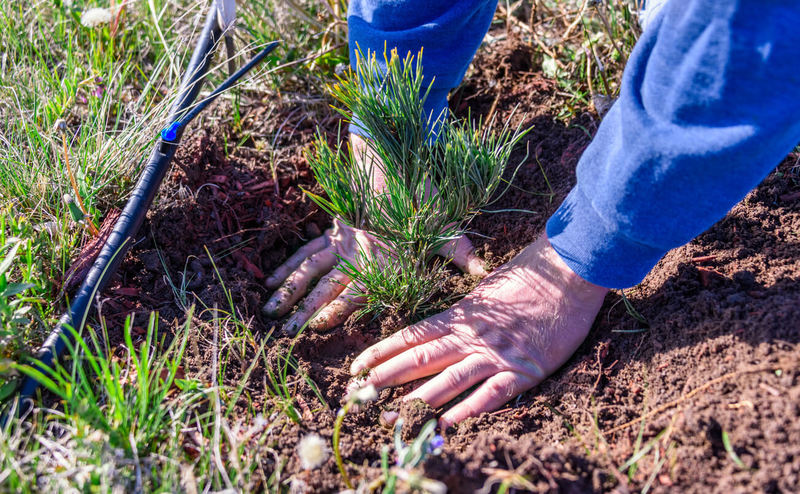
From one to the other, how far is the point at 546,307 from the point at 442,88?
78 cm

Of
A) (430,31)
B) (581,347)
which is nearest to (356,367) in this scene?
(581,347)

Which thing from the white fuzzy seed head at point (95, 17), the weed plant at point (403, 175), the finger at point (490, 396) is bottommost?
the finger at point (490, 396)

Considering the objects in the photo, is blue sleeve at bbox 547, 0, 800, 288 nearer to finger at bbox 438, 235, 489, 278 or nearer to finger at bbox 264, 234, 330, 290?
finger at bbox 438, 235, 489, 278

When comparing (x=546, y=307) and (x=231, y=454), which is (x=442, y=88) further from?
(x=231, y=454)

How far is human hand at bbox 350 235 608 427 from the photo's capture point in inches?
59.0

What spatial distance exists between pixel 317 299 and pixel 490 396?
2.11 feet

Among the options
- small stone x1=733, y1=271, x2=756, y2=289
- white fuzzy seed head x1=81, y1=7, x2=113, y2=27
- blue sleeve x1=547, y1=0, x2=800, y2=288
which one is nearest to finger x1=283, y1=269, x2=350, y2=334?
blue sleeve x1=547, y1=0, x2=800, y2=288

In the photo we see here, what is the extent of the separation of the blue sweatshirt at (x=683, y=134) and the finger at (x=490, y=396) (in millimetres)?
341

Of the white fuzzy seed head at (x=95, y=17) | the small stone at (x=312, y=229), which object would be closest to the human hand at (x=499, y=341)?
the small stone at (x=312, y=229)

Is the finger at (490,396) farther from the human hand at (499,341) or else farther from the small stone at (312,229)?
the small stone at (312,229)

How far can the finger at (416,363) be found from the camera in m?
1.54

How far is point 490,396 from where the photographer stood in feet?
4.82

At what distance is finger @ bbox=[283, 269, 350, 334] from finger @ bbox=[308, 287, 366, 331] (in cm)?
4

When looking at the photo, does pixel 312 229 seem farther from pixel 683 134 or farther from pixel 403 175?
pixel 683 134
